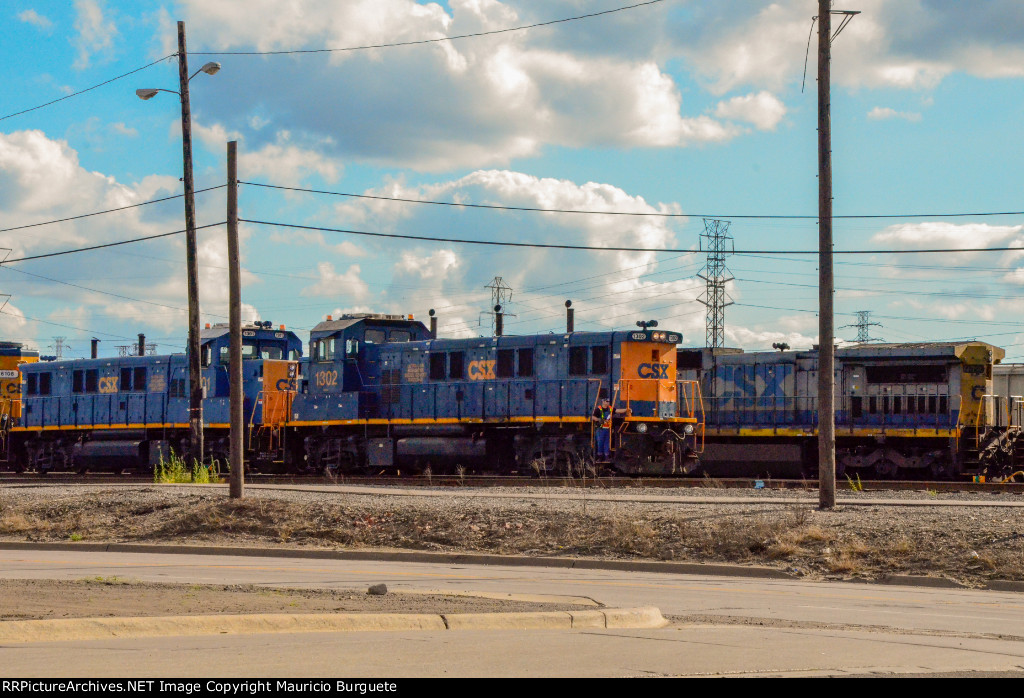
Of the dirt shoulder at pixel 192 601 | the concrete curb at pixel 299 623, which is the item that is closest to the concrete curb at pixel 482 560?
the dirt shoulder at pixel 192 601

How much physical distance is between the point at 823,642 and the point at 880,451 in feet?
81.5

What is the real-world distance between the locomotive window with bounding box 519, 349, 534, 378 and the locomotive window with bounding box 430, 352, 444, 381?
2491mm

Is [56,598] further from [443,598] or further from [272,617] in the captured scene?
[443,598]

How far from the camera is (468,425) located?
→ 32.0m

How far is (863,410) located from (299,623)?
26.5 m

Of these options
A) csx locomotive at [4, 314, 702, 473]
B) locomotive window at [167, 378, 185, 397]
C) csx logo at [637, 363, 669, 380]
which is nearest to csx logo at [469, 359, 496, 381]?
csx locomotive at [4, 314, 702, 473]

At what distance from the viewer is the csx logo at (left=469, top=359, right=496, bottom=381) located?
3203 centimetres

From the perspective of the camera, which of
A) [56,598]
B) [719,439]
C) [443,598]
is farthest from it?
[719,439]

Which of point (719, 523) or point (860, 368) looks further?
point (860, 368)

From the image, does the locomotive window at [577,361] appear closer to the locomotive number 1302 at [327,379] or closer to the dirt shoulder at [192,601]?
the locomotive number 1302 at [327,379]

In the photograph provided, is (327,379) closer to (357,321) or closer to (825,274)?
(357,321)

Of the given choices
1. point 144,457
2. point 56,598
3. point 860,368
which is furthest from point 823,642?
point 144,457

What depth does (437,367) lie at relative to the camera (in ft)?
108

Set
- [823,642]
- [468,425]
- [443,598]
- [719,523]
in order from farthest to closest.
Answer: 1. [468,425]
2. [719,523]
3. [443,598]
4. [823,642]
